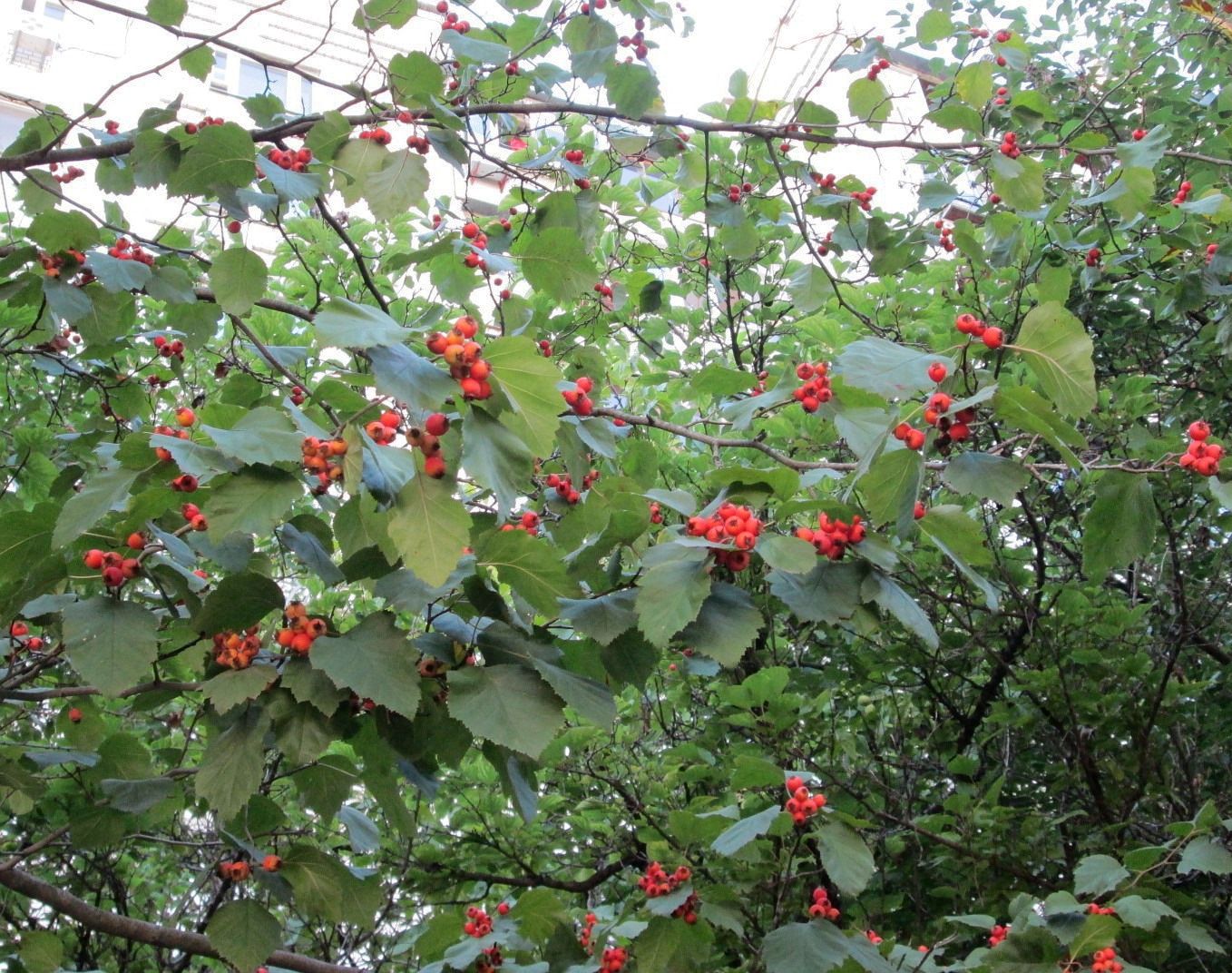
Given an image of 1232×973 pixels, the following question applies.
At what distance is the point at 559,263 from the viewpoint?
7.95 feet

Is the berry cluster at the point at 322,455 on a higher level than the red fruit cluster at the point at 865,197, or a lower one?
lower

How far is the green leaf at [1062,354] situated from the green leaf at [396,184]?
1.58m

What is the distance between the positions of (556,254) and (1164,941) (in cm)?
263

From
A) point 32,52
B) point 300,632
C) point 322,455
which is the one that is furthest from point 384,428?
point 32,52

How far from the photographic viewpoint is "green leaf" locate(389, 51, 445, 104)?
2.86m

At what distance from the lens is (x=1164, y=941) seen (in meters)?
3.06

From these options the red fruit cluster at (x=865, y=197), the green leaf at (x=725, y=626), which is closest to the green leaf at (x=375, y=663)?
the green leaf at (x=725, y=626)

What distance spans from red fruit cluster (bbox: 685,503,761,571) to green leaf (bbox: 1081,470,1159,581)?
720mm

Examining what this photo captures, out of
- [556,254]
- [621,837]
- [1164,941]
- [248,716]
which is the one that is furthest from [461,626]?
[621,837]

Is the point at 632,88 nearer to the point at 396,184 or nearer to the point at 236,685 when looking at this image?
the point at 396,184

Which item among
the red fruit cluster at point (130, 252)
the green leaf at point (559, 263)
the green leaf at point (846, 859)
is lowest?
the green leaf at point (846, 859)

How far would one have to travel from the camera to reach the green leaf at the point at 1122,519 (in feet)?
6.59

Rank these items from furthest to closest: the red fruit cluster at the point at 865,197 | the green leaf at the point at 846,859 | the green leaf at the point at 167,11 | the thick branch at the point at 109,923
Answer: the red fruit cluster at the point at 865,197, the green leaf at the point at 167,11, the thick branch at the point at 109,923, the green leaf at the point at 846,859

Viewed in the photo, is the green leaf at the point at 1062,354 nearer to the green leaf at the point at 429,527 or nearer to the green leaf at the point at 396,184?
the green leaf at the point at 429,527
